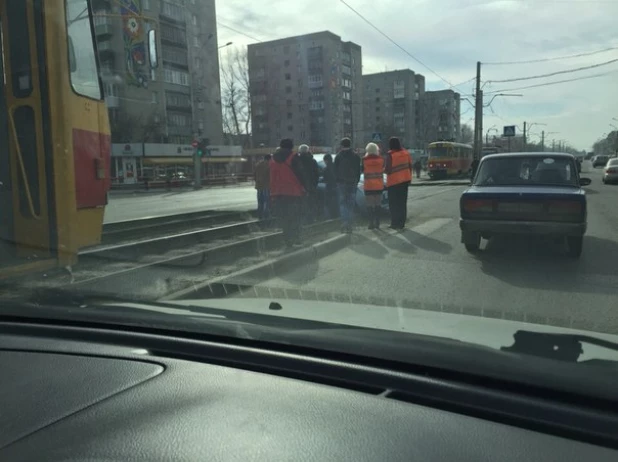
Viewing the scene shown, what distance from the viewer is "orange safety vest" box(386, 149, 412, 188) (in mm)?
10820

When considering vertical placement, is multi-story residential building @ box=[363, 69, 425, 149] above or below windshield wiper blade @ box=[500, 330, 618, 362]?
→ above

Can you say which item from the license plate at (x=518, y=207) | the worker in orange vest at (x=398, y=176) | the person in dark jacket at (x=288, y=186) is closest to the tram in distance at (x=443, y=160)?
the worker in orange vest at (x=398, y=176)

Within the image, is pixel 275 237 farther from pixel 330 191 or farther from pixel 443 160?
pixel 443 160

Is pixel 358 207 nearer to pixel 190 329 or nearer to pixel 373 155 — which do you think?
pixel 373 155

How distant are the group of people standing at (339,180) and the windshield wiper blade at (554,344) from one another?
6811 mm

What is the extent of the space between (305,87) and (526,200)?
53.7 metres

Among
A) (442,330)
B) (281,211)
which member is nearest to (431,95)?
(281,211)

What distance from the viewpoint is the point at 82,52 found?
614cm

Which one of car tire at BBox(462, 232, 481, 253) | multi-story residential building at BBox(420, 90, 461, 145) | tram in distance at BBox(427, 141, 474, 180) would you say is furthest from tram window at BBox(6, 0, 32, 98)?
multi-story residential building at BBox(420, 90, 461, 145)

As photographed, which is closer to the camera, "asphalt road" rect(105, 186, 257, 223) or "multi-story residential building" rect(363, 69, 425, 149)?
"asphalt road" rect(105, 186, 257, 223)

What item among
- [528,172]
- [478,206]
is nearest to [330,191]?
[528,172]

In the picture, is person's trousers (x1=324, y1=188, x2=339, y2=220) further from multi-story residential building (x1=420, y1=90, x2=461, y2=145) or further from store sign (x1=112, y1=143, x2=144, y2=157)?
multi-story residential building (x1=420, y1=90, x2=461, y2=145)

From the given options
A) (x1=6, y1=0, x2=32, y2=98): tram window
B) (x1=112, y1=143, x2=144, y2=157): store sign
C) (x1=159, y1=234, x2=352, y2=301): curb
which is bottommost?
(x1=159, y1=234, x2=352, y2=301): curb

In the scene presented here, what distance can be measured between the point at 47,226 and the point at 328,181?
24.8 feet
